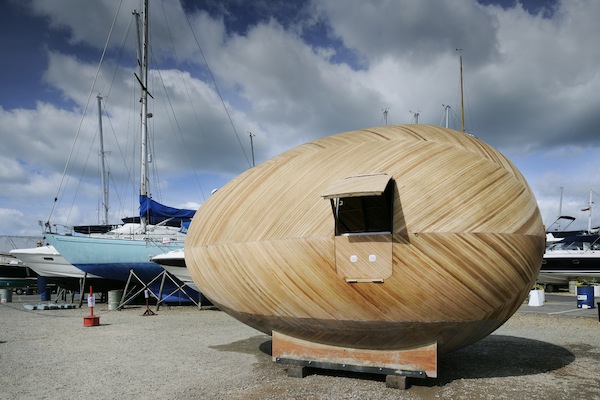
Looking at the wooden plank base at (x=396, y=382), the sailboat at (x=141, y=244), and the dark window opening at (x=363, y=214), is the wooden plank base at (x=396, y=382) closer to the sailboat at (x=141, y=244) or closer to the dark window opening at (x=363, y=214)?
the dark window opening at (x=363, y=214)

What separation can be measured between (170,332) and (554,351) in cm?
1046

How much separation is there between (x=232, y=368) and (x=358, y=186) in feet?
15.2

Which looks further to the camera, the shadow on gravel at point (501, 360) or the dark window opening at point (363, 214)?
the shadow on gravel at point (501, 360)

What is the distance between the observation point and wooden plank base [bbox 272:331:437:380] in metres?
6.89

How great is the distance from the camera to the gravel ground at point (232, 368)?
22.7 ft

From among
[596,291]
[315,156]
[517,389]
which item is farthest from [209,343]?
[596,291]

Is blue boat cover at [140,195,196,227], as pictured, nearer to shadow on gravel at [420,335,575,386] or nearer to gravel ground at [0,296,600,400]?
gravel ground at [0,296,600,400]

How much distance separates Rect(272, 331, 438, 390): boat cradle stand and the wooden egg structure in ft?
0.51

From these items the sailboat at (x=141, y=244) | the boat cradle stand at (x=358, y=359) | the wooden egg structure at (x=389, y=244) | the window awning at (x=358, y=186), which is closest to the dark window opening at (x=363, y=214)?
the wooden egg structure at (x=389, y=244)

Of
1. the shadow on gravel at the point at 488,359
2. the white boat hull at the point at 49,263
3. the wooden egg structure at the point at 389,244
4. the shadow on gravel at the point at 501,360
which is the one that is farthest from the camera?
the white boat hull at the point at 49,263

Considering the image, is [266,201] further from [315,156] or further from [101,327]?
[101,327]

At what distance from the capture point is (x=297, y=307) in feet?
23.4

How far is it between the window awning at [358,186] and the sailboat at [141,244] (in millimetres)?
16962

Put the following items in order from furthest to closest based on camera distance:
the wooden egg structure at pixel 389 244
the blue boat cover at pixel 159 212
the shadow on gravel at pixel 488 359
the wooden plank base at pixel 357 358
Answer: the blue boat cover at pixel 159 212 < the shadow on gravel at pixel 488 359 < the wooden plank base at pixel 357 358 < the wooden egg structure at pixel 389 244
